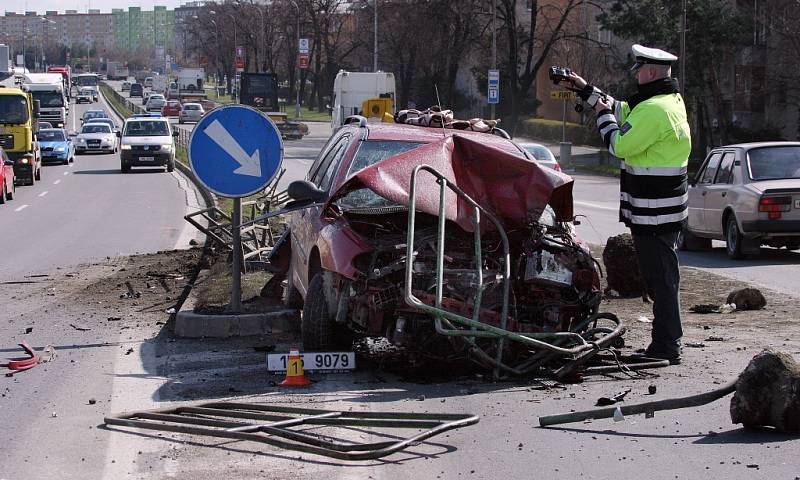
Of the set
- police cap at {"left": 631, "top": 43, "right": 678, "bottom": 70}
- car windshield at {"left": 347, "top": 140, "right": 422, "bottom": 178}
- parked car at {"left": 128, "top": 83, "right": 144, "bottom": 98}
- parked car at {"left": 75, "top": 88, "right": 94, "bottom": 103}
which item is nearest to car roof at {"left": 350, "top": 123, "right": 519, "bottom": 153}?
car windshield at {"left": 347, "top": 140, "right": 422, "bottom": 178}

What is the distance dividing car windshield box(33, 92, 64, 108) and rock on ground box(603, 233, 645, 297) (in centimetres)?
5181

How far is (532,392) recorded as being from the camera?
24.2 ft

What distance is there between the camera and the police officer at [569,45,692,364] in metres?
8.19

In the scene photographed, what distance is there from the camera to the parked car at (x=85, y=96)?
415ft

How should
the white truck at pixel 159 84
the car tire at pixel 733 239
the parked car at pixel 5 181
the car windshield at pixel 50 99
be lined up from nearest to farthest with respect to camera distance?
the car tire at pixel 733 239
the parked car at pixel 5 181
the car windshield at pixel 50 99
the white truck at pixel 159 84

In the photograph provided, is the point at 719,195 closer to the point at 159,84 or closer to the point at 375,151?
the point at 375,151

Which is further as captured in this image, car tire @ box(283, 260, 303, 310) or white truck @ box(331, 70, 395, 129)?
white truck @ box(331, 70, 395, 129)

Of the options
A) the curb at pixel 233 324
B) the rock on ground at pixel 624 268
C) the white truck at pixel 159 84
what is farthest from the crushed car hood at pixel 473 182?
the white truck at pixel 159 84

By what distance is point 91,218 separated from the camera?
80.0 ft

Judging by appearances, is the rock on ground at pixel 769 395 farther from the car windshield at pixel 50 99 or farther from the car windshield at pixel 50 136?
the car windshield at pixel 50 99

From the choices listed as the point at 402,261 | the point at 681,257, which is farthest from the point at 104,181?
the point at 402,261

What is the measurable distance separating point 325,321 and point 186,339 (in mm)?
1918

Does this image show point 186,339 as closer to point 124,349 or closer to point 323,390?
point 124,349

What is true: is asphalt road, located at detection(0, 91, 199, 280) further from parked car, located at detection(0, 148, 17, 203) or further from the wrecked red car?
the wrecked red car
